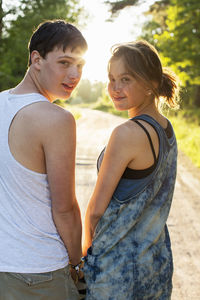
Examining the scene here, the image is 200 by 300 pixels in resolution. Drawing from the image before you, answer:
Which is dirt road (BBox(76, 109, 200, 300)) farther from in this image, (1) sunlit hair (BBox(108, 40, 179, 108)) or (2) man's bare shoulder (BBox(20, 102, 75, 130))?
(2) man's bare shoulder (BBox(20, 102, 75, 130))

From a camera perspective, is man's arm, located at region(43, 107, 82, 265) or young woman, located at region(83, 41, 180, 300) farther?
young woman, located at region(83, 41, 180, 300)

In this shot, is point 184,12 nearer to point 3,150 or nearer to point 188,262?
point 188,262

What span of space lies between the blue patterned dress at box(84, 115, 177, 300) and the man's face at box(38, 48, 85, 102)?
360 millimetres

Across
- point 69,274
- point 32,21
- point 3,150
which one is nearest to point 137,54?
point 3,150

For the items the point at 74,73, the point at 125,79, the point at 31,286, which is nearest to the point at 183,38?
the point at 125,79

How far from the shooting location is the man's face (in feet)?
4.97

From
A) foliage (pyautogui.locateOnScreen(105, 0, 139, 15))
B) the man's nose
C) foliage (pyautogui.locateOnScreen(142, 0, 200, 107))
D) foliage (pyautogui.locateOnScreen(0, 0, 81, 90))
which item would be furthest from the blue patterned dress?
foliage (pyautogui.locateOnScreen(142, 0, 200, 107))

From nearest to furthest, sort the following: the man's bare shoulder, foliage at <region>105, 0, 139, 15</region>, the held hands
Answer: the man's bare shoulder, the held hands, foliage at <region>105, 0, 139, 15</region>

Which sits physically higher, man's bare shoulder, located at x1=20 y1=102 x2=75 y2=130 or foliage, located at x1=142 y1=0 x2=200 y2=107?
man's bare shoulder, located at x1=20 y1=102 x2=75 y2=130

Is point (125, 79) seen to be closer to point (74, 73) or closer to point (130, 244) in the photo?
point (74, 73)

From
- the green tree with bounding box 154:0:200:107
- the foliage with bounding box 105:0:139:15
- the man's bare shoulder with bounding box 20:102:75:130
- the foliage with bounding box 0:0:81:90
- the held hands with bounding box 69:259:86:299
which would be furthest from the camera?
the green tree with bounding box 154:0:200:107

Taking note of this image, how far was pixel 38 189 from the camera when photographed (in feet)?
4.55

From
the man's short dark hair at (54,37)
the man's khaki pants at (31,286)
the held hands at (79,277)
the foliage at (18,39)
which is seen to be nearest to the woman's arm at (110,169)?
the held hands at (79,277)

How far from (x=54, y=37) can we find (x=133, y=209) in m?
0.80
